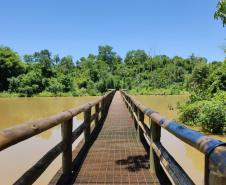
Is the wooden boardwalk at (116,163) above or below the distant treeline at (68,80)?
below

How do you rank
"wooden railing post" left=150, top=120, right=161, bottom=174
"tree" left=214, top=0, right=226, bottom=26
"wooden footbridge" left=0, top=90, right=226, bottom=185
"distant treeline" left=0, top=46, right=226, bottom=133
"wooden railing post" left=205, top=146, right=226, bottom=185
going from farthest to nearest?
1. "distant treeline" left=0, top=46, right=226, bottom=133
2. "tree" left=214, top=0, right=226, bottom=26
3. "wooden railing post" left=150, top=120, right=161, bottom=174
4. "wooden footbridge" left=0, top=90, right=226, bottom=185
5. "wooden railing post" left=205, top=146, right=226, bottom=185

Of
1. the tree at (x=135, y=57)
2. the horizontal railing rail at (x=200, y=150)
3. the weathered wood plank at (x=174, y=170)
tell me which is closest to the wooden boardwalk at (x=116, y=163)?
the horizontal railing rail at (x=200, y=150)

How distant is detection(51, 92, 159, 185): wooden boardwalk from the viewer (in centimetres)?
449

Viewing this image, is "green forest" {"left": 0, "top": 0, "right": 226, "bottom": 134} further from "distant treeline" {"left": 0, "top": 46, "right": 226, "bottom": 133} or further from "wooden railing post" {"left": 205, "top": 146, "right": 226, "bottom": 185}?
"wooden railing post" {"left": 205, "top": 146, "right": 226, "bottom": 185}

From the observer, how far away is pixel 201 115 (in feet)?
45.1

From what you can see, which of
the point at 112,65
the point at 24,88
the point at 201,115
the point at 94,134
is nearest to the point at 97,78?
the point at 24,88

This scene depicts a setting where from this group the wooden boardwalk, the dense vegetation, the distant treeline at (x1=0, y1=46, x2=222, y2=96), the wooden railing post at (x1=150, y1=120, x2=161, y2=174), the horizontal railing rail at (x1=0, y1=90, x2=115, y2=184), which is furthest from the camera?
the distant treeline at (x1=0, y1=46, x2=222, y2=96)

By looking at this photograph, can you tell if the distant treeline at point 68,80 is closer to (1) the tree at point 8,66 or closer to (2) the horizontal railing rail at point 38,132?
(1) the tree at point 8,66

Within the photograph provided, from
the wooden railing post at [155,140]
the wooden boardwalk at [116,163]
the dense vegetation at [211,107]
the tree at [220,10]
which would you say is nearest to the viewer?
the wooden boardwalk at [116,163]

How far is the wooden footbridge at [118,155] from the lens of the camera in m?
2.06

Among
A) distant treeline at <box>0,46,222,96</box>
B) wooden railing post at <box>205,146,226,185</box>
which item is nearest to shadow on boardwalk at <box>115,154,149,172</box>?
wooden railing post at <box>205,146,226,185</box>

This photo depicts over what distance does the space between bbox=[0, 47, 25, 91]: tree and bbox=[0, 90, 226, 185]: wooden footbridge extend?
172 feet

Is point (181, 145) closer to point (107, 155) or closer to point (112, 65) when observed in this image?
point (107, 155)

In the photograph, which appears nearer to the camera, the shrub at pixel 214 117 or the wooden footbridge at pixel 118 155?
the wooden footbridge at pixel 118 155
